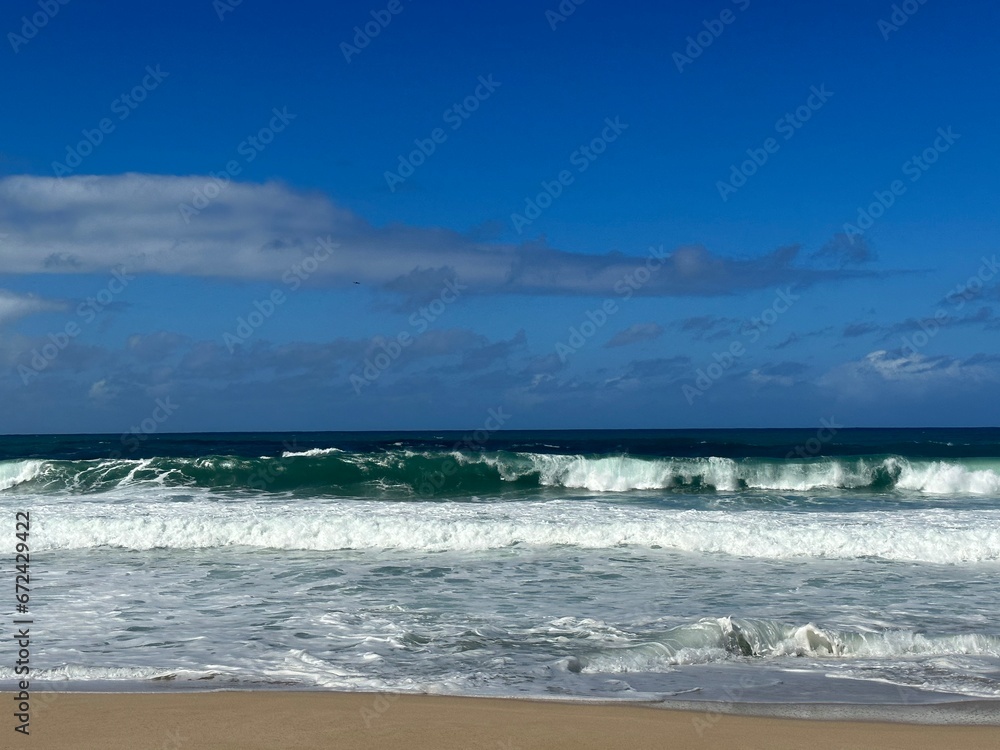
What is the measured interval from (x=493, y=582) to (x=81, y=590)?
199 inches

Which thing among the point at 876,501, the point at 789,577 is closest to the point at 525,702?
the point at 789,577

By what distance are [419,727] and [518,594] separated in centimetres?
462

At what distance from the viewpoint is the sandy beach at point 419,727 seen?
5.12 metres

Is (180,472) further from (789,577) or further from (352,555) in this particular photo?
(789,577)

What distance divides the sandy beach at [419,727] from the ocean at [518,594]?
46cm

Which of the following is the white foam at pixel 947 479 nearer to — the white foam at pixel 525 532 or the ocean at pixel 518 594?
the ocean at pixel 518 594

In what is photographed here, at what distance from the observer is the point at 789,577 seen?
11117mm

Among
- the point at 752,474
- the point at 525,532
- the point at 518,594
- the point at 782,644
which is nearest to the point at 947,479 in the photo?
the point at 752,474

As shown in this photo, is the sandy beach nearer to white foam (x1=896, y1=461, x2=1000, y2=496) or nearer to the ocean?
the ocean

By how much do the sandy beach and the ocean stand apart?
46cm

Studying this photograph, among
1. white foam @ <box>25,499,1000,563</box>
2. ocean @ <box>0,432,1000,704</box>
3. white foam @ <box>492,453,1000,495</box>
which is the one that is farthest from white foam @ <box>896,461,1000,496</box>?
white foam @ <box>25,499,1000,563</box>

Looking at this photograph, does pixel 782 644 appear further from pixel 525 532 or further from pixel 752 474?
pixel 752 474

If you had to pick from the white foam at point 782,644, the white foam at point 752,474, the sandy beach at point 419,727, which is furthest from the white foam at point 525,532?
the white foam at point 752,474

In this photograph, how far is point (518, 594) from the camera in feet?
32.6
